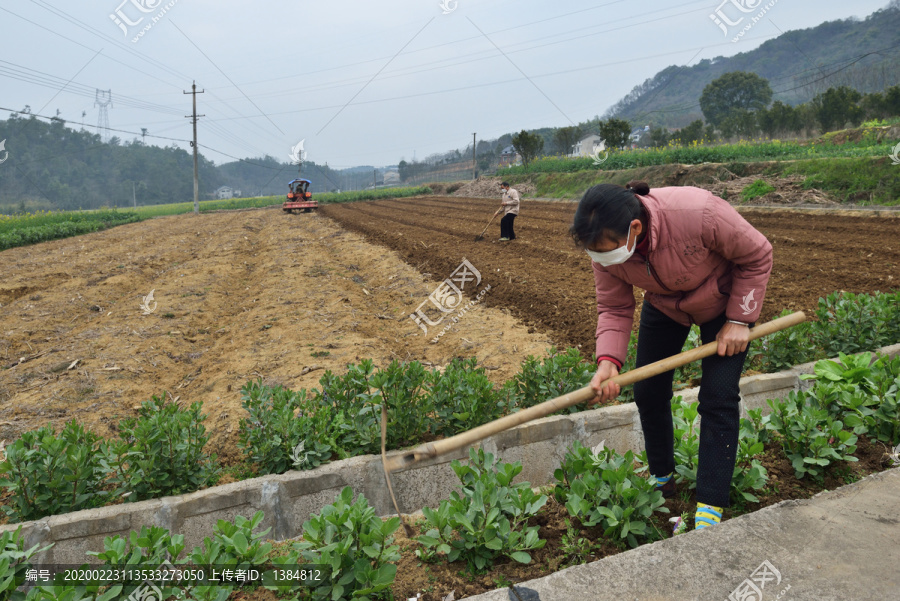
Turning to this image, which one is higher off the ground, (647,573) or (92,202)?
(92,202)

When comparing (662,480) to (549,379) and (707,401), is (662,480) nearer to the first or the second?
(707,401)

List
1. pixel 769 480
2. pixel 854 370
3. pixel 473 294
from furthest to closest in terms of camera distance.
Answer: pixel 473 294
pixel 854 370
pixel 769 480

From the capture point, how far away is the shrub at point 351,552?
2.08m

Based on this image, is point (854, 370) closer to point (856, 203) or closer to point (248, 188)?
point (856, 203)

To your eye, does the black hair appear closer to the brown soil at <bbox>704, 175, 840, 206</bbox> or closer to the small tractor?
the brown soil at <bbox>704, 175, 840, 206</bbox>

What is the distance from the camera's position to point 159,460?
10.3 feet

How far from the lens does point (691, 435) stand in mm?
3074

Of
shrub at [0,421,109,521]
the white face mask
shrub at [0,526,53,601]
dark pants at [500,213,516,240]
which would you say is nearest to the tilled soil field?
dark pants at [500,213,516,240]

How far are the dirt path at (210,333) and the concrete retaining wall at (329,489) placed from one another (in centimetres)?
105

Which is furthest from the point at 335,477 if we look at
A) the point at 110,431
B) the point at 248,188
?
the point at 248,188

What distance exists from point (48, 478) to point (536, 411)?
→ 2495 millimetres

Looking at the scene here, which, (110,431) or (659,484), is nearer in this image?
(659,484)

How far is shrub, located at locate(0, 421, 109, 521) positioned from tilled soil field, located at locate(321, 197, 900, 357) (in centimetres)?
336

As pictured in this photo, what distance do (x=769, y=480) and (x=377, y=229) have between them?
16.7m
